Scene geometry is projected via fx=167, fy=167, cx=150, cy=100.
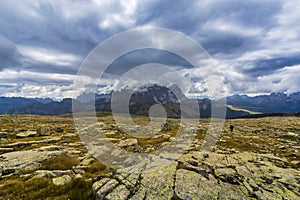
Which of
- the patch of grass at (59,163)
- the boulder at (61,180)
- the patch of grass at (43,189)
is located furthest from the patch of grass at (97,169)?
the patch of grass at (43,189)

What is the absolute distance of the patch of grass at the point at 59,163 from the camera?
21077 mm

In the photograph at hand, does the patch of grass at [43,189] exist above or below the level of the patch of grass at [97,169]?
above

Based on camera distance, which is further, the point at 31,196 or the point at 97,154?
the point at 97,154

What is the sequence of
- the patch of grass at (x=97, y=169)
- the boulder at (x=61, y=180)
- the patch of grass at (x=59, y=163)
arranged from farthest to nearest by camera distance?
the patch of grass at (x=59, y=163) → the patch of grass at (x=97, y=169) → the boulder at (x=61, y=180)

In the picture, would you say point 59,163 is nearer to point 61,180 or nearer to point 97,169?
point 97,169

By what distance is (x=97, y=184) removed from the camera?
49.3 ft

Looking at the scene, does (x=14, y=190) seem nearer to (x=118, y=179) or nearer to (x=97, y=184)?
(x=97, y=184)

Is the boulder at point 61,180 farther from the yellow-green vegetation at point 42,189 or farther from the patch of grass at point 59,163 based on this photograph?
the patch of grass at point 59,163

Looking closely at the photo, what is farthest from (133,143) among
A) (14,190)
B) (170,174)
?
(14,190)

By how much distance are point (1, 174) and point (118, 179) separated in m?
14.1

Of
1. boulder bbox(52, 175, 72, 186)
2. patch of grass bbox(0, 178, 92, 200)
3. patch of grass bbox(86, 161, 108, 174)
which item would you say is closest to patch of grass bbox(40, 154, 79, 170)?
patch of grass bbox(86, 161, 108, 174)

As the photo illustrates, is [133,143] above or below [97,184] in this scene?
below

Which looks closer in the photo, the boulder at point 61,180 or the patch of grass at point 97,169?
the boulder at point 61,180

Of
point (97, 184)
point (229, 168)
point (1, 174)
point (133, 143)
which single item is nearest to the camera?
point (97, 184)
